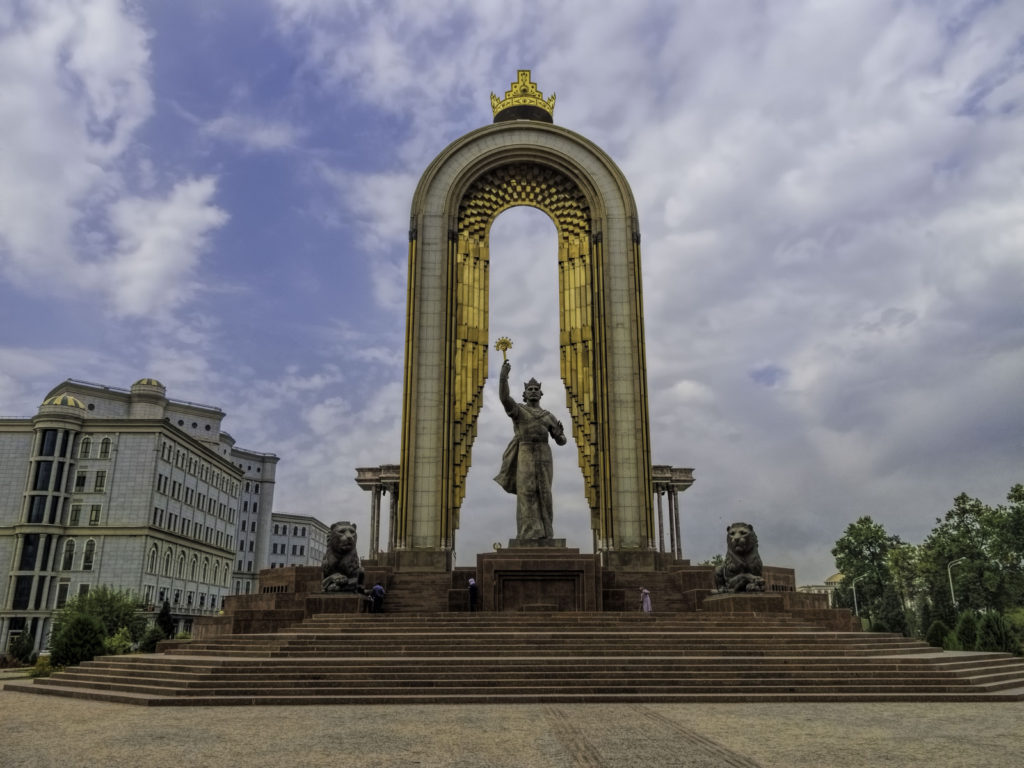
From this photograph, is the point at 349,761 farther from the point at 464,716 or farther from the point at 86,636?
the point at 86,636

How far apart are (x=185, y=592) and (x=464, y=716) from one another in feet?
168

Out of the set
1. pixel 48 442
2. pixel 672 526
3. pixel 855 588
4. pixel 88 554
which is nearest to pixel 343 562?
pixel 672 526

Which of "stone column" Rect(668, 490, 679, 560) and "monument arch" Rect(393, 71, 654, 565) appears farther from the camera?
"stone column" Rect(668, 490, 679, 560)

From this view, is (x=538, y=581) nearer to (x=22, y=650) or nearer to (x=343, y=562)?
(x=343, y=562)

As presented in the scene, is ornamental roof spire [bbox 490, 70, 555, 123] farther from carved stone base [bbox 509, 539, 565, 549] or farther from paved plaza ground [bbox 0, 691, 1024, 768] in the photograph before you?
paved plaza ground [bbox 0, 691, 1024, 768]

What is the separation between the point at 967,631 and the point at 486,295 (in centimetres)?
1840

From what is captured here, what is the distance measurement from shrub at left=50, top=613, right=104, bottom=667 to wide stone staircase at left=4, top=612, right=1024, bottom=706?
17.3 feet

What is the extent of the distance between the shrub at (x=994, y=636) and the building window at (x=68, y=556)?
4869 cm

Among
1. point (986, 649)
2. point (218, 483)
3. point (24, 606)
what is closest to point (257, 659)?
point (986, 649)

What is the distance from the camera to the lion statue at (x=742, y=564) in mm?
16703

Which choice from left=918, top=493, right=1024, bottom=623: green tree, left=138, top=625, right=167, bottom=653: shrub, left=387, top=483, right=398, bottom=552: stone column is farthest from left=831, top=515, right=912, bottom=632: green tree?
left=138, top=625, right=167, bottom=653: shrub

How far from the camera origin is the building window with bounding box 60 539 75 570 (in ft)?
153

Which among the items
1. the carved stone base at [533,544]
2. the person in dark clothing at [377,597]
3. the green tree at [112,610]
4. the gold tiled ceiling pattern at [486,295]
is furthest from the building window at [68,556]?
the carved stone base at [533,544]

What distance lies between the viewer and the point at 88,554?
46.9 metres
